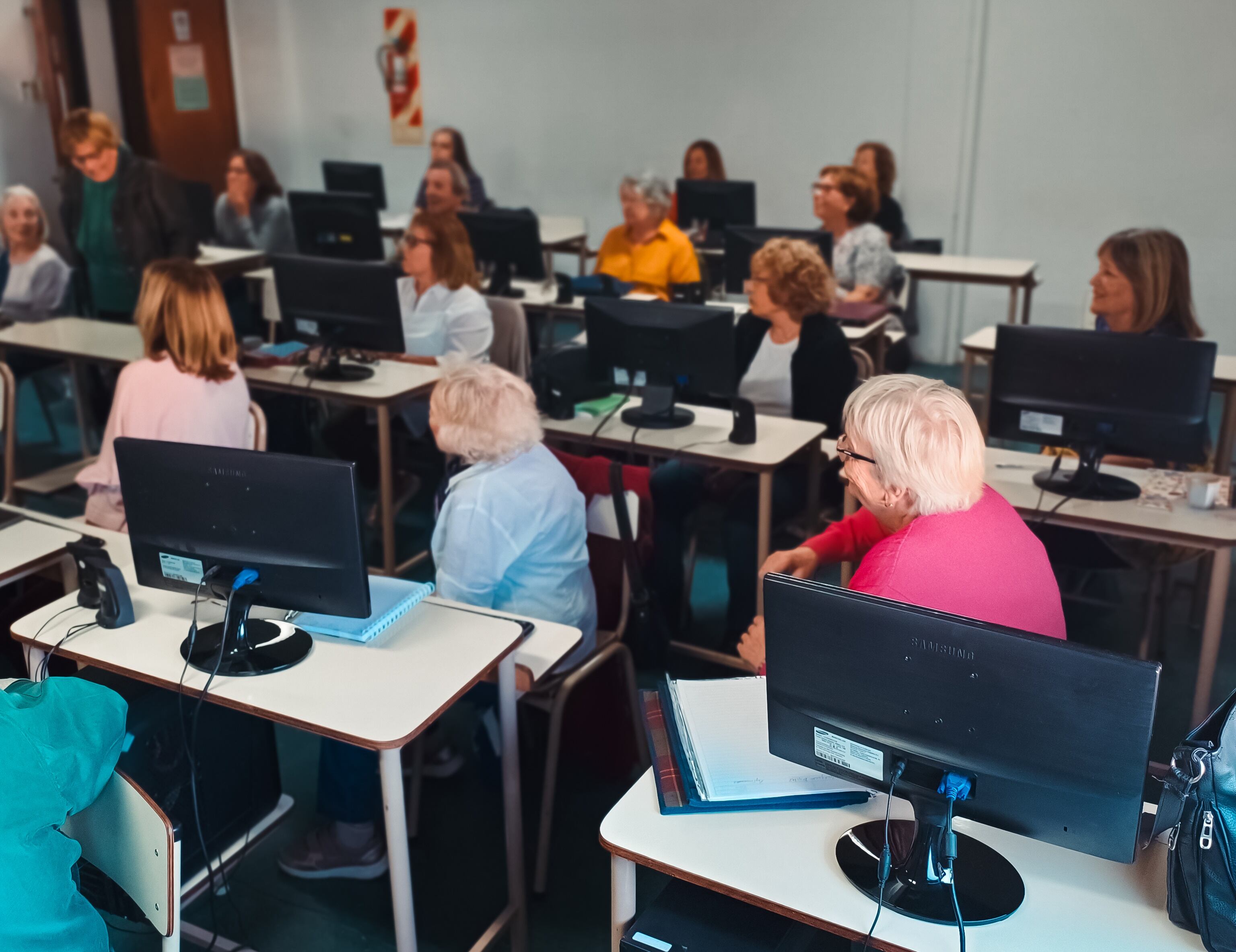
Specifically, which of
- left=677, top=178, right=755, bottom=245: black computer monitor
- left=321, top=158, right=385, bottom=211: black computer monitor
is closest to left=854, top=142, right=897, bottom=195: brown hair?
left=677, top=178, right=755, bottom=245: black computer monitor

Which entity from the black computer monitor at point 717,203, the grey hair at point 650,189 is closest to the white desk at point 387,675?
the grey hair at point 650,189

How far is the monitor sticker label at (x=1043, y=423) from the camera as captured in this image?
107 inches

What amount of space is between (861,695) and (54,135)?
7464 mm

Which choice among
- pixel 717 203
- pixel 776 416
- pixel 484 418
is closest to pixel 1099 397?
pixel 776 416

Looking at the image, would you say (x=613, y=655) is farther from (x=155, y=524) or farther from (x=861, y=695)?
(x=861, y=695)

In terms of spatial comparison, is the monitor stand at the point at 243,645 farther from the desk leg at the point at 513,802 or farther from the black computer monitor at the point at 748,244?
the black computer monitor at the point at 748,244

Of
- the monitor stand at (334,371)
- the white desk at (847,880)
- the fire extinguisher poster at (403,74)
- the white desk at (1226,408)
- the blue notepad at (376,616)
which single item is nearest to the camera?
the white desk at (847,880)

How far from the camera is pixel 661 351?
321 cm

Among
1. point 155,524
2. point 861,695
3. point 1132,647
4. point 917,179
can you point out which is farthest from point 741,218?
point 861,695

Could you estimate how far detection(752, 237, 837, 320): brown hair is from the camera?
3.34m

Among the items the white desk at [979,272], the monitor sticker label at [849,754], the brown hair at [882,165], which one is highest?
the brown hair at [882,165]

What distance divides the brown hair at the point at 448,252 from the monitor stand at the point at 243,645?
2.26 m

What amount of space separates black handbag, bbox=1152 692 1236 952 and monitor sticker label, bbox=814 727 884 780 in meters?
0.34

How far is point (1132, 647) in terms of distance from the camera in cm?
329
